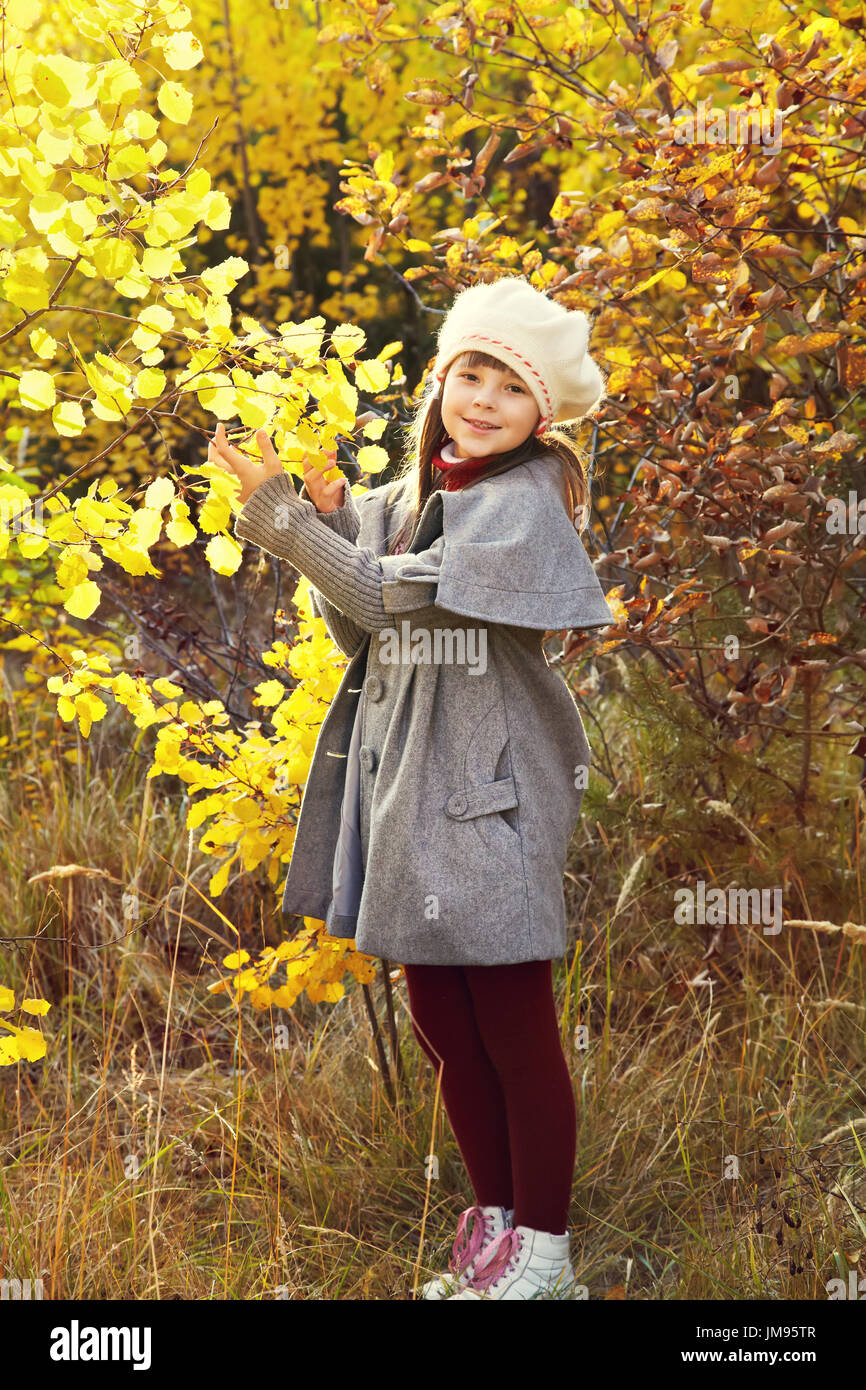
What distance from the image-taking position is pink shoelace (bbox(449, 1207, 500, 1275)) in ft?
6.22

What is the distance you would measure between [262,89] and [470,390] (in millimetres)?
4855

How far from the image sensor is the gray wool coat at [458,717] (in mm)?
1745

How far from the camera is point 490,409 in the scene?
1.83 meters

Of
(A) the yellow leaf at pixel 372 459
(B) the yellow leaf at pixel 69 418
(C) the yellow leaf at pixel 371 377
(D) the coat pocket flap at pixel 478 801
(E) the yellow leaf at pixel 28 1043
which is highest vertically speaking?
(C) the yellow leaf at pixel 371 377

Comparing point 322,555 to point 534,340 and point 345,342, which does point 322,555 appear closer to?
point 345,342

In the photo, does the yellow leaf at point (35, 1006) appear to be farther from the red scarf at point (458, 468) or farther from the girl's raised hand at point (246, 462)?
the red scarf at point (458, 468)

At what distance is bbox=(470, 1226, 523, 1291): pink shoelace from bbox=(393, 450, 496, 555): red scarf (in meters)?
1.05

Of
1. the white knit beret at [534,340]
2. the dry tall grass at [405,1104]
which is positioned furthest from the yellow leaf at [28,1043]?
the white knit beret at [534,340]

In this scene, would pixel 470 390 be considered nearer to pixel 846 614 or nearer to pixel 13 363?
pixel 846 614

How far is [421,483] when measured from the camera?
1.98 metres

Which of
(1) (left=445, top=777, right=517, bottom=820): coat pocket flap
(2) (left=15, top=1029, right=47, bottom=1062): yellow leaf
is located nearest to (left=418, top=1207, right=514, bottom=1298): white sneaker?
(1) (left=445, top=777, right=517, bottom=820): coat pocket flap

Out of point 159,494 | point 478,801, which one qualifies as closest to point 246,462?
point 159,494

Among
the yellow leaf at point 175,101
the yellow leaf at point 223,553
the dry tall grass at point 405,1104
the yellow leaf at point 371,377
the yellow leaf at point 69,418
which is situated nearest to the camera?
the yellow leaf at point 175,101

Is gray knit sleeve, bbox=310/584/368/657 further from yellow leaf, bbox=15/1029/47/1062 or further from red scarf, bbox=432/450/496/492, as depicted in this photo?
yellow leaf, bbox=15/1029/47/1062
